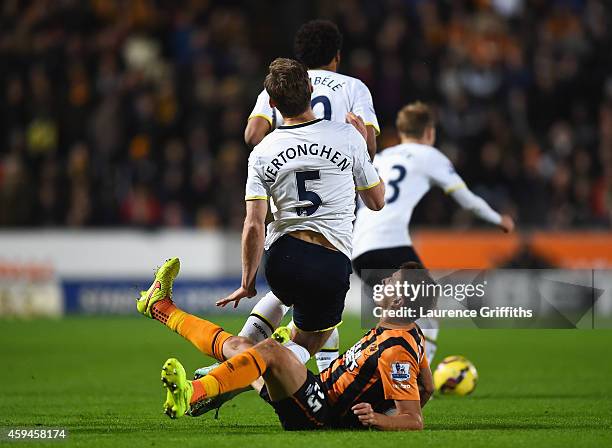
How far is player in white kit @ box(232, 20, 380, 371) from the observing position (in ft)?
25.8

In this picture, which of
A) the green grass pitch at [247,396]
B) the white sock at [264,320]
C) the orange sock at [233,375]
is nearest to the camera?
the orange sock at [233,375]

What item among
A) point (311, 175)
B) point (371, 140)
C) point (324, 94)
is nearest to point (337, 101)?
point (324, 94)

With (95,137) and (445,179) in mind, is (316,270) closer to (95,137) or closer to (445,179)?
(445,179)

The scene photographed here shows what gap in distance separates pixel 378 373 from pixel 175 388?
4.22 ft

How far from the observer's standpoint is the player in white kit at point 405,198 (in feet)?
30.9

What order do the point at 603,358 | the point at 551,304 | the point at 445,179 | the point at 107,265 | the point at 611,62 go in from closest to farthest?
the point at 445,179
the point at 603,358
the point at 551,304
the point at 107,265
the point at 611,62

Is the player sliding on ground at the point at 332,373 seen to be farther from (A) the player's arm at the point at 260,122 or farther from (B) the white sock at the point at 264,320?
(A) the player's arm at the point at 260,122

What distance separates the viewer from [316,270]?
7004 millimetres

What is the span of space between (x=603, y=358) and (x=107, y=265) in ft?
28.4

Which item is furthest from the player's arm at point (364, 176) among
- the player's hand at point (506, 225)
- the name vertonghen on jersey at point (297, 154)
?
the player's hand at point (506, 225)

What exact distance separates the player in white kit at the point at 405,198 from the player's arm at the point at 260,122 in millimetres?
1838

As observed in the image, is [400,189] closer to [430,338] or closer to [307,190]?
[430,338]

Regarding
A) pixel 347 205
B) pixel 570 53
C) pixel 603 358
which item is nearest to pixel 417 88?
pixel 570 53

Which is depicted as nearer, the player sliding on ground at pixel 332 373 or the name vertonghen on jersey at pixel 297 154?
the player sliding on ground at pixel 332 373
